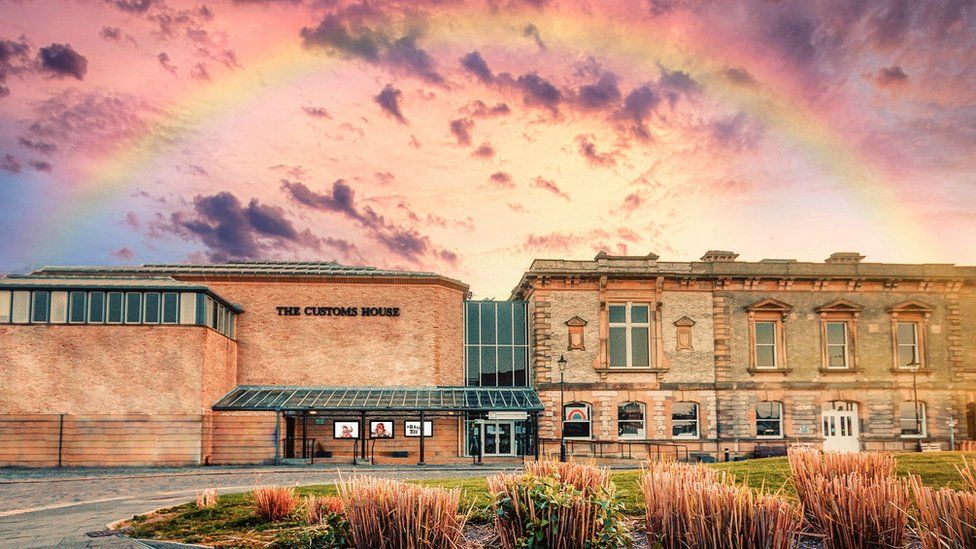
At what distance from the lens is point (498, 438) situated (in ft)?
143

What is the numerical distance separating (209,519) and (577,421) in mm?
28417

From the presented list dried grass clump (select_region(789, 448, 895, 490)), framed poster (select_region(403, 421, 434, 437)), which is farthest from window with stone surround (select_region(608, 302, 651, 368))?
dried grass clump (select_region(789, 448, 895, 490))

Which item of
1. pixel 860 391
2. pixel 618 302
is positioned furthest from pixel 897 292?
pixel 618 302

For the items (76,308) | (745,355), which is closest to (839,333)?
(745,355)

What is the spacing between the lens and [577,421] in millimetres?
42188

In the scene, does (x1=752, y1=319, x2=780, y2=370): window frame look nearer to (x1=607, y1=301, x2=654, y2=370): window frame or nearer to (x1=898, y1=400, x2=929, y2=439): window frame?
(x1=607, y1=301, x2=654, y2=370): window frame

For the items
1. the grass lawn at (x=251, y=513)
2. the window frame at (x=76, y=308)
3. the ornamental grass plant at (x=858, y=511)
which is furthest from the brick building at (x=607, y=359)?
the ornamental grass plant at (x=858, y=511)

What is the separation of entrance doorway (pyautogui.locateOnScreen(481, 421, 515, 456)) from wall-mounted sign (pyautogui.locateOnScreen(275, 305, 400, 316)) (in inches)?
313

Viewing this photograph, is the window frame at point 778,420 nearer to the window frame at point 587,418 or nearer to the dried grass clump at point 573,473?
the window frame at point 587,418

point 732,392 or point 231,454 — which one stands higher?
point 732,392

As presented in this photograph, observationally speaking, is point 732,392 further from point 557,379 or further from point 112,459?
point 112,459

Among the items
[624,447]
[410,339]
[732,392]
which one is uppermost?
[410,339]

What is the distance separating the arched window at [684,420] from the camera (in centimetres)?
4256

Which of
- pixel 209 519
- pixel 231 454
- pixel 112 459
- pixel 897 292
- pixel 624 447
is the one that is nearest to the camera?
pixel 209 519
